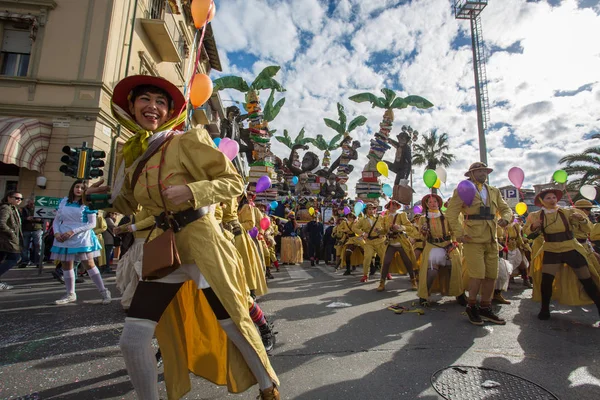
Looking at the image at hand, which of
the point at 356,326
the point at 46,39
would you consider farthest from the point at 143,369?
the point at 46,39

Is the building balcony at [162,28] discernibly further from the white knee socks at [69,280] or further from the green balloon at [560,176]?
the green balloon at [560,176]

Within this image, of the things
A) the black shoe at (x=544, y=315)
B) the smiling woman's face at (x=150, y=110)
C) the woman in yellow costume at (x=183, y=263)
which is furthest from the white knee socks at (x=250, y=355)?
the black shoe at (x=544, y=315)

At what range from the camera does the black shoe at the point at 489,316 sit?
4.07 metres

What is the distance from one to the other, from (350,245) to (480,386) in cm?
756

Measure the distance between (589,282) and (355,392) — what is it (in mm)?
3981

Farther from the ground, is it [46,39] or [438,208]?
[46,39]

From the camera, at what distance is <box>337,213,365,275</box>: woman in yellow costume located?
9.66 metres

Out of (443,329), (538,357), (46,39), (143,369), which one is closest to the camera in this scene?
(143,369)

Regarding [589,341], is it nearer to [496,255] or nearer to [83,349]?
[496,255]

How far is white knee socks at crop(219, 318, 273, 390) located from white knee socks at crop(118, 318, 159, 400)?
0.39 meters

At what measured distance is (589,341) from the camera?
138 inches

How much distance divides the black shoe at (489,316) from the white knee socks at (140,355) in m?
4.12

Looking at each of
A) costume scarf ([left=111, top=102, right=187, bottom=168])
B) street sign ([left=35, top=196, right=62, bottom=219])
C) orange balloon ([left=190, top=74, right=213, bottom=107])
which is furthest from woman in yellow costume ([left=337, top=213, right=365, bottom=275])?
costume scarf ([left=111, top=102, right=187, bottom=168])

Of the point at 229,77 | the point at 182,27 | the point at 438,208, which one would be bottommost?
the point at 438,208
